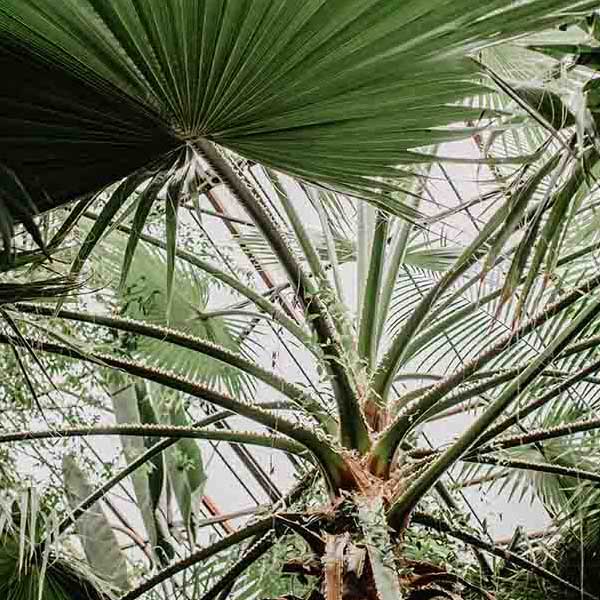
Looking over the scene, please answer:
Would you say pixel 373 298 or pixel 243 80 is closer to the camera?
pixel 243 80

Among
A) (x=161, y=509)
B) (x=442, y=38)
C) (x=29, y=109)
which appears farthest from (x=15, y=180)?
(x=161, y=509)

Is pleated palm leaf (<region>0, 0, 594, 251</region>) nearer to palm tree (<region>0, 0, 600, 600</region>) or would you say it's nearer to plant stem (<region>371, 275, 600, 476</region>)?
palm tree (<region>0, 0, 600, 600</region>)

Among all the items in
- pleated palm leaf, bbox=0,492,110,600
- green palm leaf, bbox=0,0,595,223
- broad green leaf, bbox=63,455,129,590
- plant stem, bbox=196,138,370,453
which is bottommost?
pleated palm leaf, bbox=0,492,110,600

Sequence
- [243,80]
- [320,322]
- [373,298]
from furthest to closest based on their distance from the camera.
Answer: [373,298]
[320,322]
[243,80]

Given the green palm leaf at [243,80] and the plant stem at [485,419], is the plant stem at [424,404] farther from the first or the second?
the green palm leaf at [243,80]

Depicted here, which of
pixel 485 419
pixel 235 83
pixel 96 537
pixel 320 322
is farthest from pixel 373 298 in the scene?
pixel 96 537

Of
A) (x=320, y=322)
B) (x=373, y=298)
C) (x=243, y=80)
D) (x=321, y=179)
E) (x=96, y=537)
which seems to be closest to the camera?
(x=243, y=80)

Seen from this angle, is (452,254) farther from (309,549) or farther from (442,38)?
(442,38)

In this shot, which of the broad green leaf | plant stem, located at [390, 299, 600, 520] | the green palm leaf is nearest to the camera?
the green palm leaf

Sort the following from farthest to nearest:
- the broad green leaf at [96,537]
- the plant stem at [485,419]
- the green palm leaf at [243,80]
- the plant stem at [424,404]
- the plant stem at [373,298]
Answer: the broad green leaf at [96,537]
the plant stem at [373,298]
the plant stem at [424,404]
the plant stem at [485,419]
the green palm leaf at [243,80]

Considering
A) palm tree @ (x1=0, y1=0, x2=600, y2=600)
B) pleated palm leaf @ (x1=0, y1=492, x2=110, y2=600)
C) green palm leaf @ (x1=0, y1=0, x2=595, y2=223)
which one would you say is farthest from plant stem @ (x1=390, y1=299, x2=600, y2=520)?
pleated palm leaf @ (x1=0, y1=492, x2=110, y2=600)

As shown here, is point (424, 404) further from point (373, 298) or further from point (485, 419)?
point (373, 298)

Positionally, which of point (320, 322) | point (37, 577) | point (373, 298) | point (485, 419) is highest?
point (373, 298)

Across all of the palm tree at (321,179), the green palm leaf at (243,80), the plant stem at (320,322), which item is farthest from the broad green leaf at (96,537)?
the green palm leaf at (243,80)
